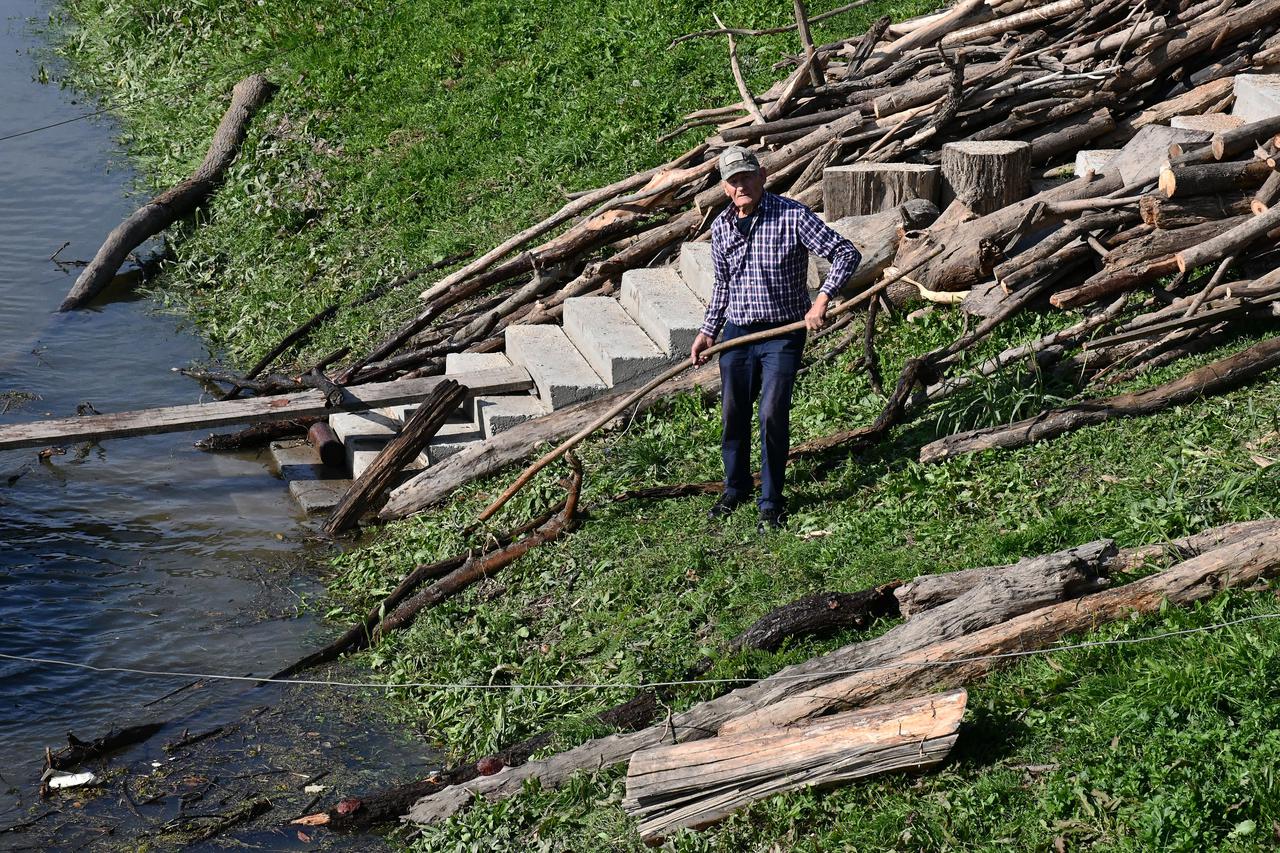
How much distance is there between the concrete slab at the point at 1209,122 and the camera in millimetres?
9812

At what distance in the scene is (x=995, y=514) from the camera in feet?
23.9

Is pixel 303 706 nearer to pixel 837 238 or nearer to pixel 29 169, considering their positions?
pixel 837 238

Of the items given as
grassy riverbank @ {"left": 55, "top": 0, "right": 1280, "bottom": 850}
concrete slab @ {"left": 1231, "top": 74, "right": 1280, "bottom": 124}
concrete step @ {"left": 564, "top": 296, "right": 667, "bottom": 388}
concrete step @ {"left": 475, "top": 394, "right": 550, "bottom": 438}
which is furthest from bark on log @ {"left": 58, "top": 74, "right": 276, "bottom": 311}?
concrete slab @ {"left": 1231, "top": 74, "right": 1280, "bottom": 124}

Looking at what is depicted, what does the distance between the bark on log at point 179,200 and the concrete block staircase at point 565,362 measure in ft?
18.0

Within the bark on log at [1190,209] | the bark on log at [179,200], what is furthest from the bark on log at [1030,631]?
the bark on log at [179,200]

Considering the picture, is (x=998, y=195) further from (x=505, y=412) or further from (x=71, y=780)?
(x=71, y=780)

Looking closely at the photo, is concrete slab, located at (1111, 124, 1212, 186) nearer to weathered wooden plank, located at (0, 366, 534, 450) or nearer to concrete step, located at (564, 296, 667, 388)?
concrete step, located at (564, 296, 667, 388)

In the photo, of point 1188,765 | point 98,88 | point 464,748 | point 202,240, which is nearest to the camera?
point 1188,765

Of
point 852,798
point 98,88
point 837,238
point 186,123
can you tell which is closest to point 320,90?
point 186,123

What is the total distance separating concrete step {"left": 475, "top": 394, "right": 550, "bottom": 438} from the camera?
398 inches

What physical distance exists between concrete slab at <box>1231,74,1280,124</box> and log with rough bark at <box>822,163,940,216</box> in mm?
2325

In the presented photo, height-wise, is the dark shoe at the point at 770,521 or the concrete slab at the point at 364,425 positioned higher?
the concrete slab at the point at 364,425

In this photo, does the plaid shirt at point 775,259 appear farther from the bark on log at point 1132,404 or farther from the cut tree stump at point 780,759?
the cut tree stump at point 780,759

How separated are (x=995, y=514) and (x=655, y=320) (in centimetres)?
376
